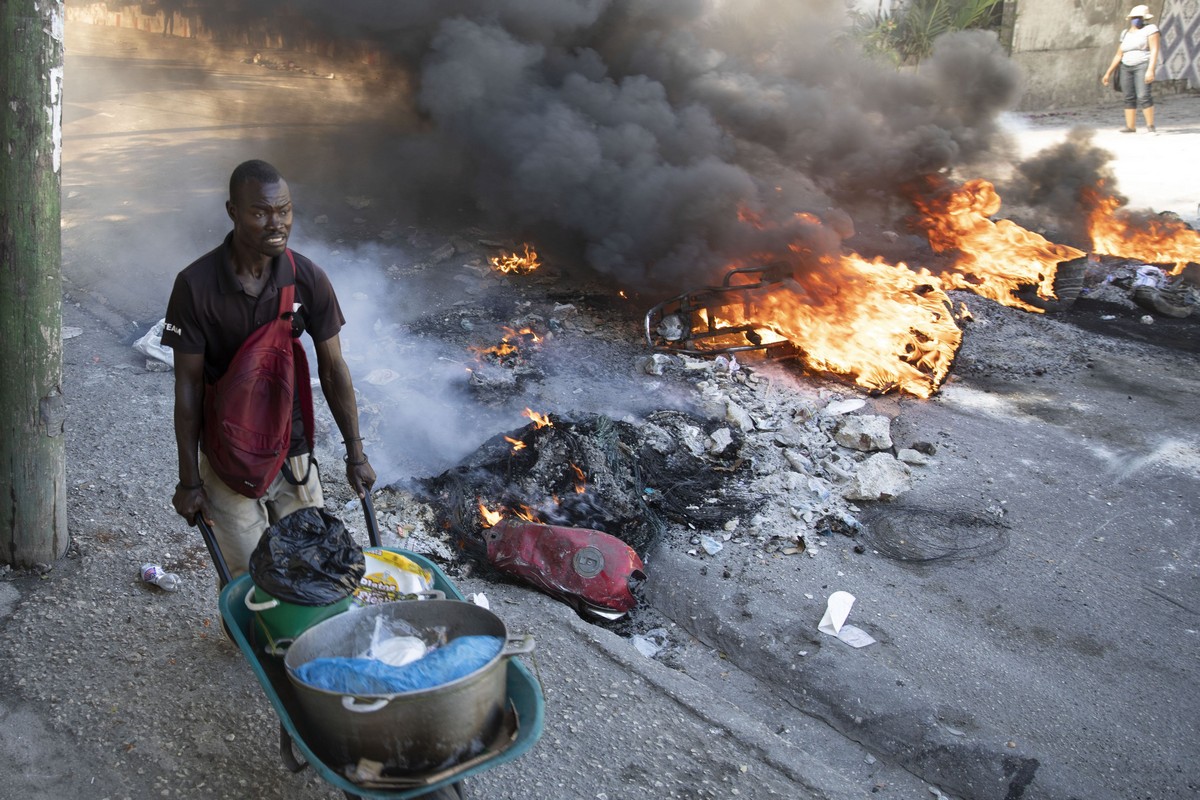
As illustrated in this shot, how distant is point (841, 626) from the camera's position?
4.19 metres

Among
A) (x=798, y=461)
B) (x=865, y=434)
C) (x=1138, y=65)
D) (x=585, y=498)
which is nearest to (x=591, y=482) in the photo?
(x=585, y=498)

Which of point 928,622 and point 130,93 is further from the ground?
point 130,93

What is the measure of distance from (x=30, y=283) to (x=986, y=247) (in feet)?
29.3

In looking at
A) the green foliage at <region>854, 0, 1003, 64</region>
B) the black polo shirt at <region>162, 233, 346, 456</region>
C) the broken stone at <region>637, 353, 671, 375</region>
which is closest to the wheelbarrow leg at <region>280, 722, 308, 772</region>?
the black polo shirt at <region>162, 233, 346, 456</region>

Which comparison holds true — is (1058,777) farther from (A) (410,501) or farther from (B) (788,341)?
(B) (788,341)

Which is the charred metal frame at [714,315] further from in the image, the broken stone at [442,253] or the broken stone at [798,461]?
the broken stone at [442,253]

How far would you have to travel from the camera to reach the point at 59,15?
11.2 ft

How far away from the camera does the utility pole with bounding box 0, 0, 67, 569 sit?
3.31 metres

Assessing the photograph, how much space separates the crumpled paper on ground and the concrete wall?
16.0 m

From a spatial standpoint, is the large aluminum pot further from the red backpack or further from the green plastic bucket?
the red backpack

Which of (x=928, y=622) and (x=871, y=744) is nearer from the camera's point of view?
(x=871, y=744)

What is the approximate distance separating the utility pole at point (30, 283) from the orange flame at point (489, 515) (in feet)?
6.41

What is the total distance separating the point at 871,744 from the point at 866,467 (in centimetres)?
218

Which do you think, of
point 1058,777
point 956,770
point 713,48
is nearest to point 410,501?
point 956,770
